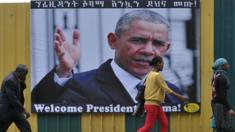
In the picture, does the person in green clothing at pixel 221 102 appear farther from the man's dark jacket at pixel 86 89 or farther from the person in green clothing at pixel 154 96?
the man's dark jacket at pixel 86 89

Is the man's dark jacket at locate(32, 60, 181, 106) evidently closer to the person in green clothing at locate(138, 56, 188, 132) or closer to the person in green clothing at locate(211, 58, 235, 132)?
the person in green clothing at locate(138, 56, 188, 132)

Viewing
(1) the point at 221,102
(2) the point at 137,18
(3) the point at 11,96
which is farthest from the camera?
(2) the point at 137,18

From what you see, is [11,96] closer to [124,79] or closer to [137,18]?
[124,79]

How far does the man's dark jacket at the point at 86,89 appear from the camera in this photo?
11422 mm

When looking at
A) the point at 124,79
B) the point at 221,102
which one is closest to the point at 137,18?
the point at 124,79

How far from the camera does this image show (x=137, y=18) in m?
11.4

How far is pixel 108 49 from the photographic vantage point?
37.5 ft

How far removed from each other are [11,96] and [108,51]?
2.50 meters

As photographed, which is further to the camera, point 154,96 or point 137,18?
point 137,18

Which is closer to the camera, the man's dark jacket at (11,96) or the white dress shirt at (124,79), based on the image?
the man's dark jacket at (11,96)

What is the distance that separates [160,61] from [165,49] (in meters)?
1.49

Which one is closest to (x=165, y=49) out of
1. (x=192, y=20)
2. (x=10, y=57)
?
(x=192, y=20)

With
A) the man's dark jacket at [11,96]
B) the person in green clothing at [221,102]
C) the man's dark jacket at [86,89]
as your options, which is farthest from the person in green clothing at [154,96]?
the man's dark jacket at [11,96]

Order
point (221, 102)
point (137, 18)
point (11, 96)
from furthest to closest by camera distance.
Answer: point (137, 18) → point (221, 102) → point (11, 96)
